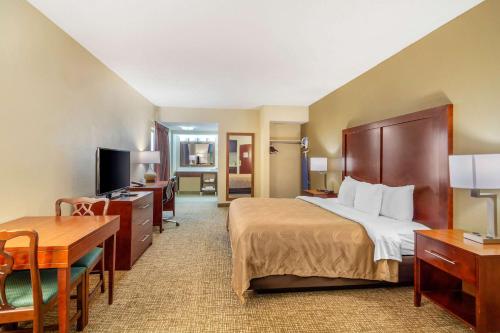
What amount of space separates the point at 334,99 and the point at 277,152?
2361mm

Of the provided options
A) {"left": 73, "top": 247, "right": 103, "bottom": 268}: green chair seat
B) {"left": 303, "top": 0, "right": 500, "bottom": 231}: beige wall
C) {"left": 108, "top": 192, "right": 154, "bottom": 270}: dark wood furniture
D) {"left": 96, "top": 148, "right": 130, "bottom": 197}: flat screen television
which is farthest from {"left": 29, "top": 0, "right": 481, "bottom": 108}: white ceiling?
{"left": 73, "top": 247, "right": 103, "bottom": 268}: green chair seat

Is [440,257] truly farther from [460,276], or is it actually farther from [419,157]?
[419,157]

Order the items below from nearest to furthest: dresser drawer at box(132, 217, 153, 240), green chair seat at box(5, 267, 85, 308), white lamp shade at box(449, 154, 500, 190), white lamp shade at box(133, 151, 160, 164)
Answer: green chair seat at box(5, 267, 85, 308)
white lamp shade at box(449, 154, 500, 190)
dresser drawer at box(132, 217, 153, 240)
white lamp shade at box(133, 151, 160, 164)

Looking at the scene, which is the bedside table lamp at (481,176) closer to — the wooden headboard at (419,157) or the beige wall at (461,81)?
the beige wall at (461,81)

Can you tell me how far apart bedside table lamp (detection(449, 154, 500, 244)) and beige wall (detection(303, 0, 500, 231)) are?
389mm

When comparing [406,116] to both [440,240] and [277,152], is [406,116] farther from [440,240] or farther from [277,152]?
[277,152]

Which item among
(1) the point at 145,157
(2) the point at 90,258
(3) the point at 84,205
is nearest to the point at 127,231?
(3) the point at 84,205

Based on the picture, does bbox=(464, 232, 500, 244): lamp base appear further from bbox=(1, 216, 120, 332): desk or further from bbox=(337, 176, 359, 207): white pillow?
bbox=(1, 216, 120, 332): desk

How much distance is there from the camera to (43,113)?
2.54 metres

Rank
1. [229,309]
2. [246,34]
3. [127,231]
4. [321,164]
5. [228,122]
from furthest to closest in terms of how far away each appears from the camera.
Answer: [228,122], [321,164], [127,231], [246,34], [229,309]

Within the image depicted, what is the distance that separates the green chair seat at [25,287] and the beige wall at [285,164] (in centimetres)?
558

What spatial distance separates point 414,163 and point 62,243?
336cm

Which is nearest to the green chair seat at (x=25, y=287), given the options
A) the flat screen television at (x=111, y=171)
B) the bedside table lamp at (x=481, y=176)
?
the flat screen television at (x=111, y=171)

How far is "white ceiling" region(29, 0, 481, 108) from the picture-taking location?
2.36m
